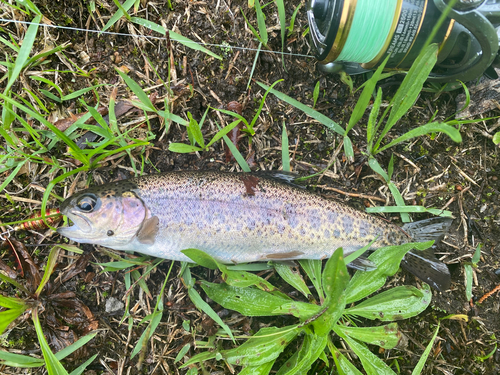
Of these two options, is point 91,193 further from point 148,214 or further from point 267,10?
point 267,10

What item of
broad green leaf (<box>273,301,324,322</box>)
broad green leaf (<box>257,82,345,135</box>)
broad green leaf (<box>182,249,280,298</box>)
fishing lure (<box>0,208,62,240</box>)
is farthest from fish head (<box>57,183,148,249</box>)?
broad green leaf (<box>257,82,345,135</box>)

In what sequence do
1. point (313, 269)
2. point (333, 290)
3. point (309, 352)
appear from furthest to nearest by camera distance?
point (313, 269) < point (309, 352) < point (333, 290)

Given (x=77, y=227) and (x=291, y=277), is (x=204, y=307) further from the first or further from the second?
(x=77, y=227)

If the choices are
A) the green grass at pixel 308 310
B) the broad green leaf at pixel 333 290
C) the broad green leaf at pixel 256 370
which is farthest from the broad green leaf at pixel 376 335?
→ the broad green leaf at pixel 256 370

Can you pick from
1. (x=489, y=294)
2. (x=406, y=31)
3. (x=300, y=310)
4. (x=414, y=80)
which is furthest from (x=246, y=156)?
(x=489, y=294)

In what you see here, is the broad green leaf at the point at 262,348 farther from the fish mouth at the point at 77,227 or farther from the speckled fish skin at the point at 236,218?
the fish mouth at the point at 77,227

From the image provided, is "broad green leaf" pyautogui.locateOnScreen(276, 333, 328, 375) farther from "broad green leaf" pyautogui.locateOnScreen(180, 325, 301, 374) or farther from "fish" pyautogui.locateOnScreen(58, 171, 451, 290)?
"fish" pyautogui.locateOnScreen(58, 171, 451, 290)

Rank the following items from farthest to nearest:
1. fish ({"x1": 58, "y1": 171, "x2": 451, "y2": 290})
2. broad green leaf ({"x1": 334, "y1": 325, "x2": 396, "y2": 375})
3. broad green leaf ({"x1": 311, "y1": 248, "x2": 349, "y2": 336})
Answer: fish ({"x1": 58, "y1": 171, "x2": 451, "y2": 290}), broad green leaf ({"x1": 334, "y1": 325, "x2": 396, "y2": 375}), broad green leaf ({"x1": 311, "y1": 248, "x2": 349, "y2": 336})
